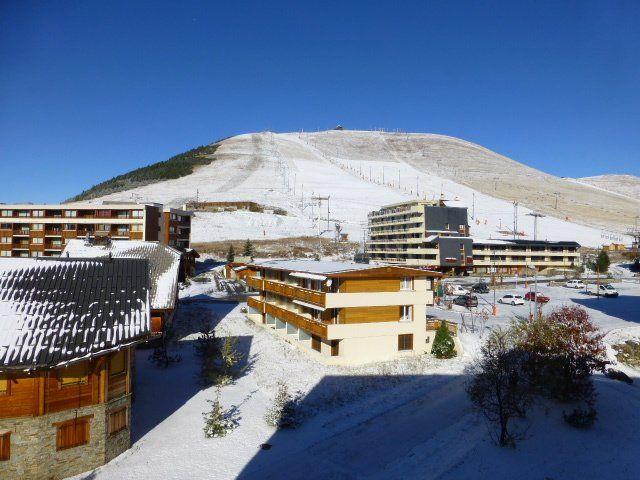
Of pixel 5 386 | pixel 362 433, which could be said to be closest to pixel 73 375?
pixel 5 386

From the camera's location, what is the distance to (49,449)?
14.5m

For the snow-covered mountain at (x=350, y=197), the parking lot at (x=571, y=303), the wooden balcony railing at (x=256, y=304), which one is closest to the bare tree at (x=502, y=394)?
the parking lot at (x=571, y=303)

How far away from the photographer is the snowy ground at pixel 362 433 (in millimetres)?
16594

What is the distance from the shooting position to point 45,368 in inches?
542

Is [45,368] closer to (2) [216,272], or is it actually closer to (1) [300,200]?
(2) [216,272]

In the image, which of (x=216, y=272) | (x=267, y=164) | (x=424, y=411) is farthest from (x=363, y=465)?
(x=267, y=164)

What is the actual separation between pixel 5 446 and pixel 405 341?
22.6 metres

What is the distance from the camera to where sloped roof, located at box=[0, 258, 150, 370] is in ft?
46.7

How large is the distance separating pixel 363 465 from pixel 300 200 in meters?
127

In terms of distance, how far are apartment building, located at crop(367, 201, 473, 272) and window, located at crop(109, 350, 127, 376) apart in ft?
221

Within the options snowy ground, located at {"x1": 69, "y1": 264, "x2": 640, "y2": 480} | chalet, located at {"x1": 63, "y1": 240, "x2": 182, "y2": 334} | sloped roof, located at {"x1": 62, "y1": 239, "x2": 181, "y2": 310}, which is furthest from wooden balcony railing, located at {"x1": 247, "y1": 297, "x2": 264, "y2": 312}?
snowy ground, located at {"x1": 69, "y1": 264, "x2": 640, "y2": 480}

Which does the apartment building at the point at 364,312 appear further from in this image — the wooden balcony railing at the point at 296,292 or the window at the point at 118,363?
the window at the point at 118,363

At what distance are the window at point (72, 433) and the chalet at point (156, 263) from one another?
32.2ft

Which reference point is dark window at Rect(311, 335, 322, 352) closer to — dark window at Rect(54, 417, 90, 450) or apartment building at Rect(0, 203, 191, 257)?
dark window at Rect(54, 417, 90, 450)
